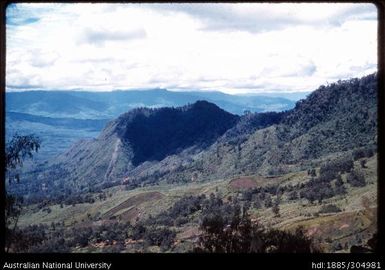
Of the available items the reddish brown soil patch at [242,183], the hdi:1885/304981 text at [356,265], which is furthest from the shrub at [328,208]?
the hdi:1885/304981 text at [356,265]

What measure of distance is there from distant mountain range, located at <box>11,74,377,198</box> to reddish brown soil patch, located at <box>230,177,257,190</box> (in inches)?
103

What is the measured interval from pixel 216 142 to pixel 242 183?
71.6 ft

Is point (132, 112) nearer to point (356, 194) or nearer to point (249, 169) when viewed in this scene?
point (249, 169)

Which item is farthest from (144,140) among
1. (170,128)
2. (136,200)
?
(136,200)

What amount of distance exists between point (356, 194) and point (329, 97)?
2491 centimetres

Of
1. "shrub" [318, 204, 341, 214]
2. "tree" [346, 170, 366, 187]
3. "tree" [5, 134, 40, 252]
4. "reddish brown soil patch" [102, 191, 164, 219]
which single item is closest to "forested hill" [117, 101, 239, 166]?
"reddish brown soil patch" [102, 191, 164, 219]

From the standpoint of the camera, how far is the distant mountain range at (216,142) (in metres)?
33.8

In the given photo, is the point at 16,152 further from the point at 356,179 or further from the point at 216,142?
the point at 216,142

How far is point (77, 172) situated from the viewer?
42969 mm

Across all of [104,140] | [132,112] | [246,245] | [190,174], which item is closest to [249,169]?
[190,174]

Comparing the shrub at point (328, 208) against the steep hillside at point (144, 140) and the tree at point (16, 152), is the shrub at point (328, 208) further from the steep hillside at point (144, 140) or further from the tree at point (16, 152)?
the steep hillside at point (144, 140)

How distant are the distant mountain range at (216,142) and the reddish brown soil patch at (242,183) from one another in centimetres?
263

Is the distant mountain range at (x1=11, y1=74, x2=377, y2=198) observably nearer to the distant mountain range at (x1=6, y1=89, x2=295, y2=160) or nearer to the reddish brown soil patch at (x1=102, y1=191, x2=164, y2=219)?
the distant mountain range at (x1=6, y1=89, x2=295, y2=160)

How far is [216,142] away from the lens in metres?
50.8
